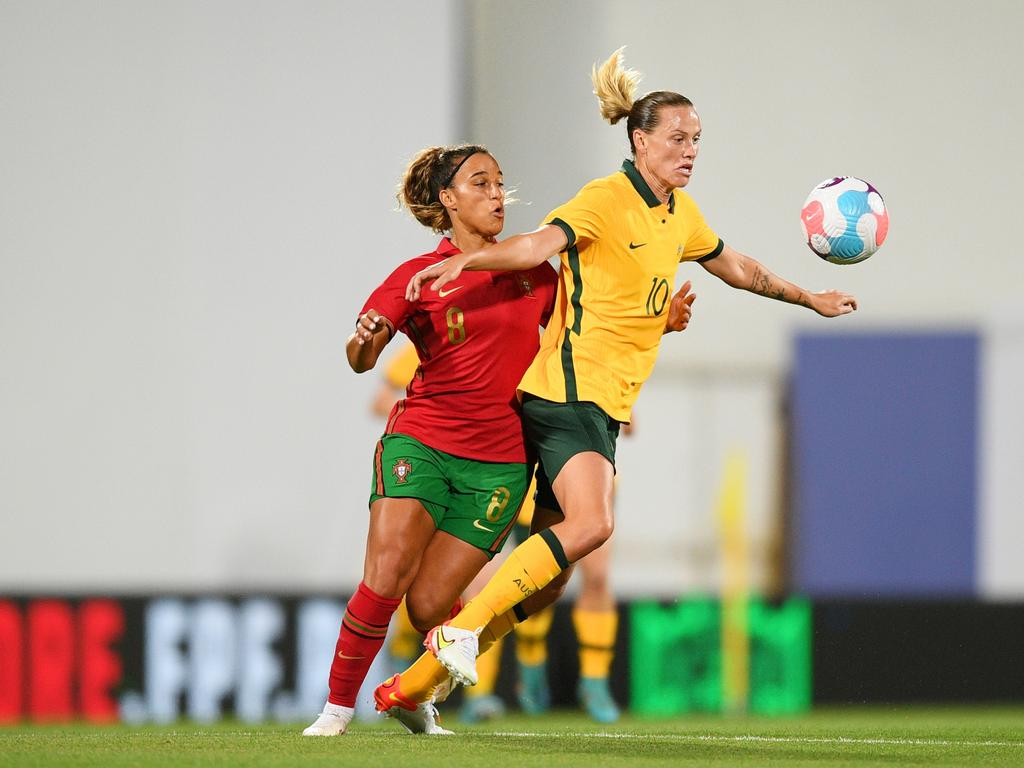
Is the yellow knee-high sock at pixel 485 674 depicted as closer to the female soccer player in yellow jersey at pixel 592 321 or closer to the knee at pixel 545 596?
the knee at pixel 545 596

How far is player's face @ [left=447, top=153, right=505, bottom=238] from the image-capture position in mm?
4219

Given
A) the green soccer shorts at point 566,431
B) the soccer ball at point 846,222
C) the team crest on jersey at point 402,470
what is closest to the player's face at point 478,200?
the green soccer shorts at point 566,431

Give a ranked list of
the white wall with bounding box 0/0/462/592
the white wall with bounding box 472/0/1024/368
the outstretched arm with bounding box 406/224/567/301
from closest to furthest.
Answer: the outstretched arm with bounding box 406/224/567/301 → the white wall with bounding box 0/0/462/592 → the white wall with bounding box 472/0/1024/368

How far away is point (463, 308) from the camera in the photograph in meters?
4.10

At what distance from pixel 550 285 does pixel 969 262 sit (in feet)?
19.0

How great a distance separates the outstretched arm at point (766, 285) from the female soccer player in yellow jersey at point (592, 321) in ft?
0.50

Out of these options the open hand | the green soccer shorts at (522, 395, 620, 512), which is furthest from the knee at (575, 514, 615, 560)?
the open hand

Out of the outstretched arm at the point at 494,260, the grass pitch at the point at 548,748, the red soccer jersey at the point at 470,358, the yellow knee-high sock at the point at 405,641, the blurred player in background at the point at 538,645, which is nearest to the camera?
the grass pitch at the point at 548,748

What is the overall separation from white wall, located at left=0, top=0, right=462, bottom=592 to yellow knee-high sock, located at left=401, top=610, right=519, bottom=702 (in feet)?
15.0

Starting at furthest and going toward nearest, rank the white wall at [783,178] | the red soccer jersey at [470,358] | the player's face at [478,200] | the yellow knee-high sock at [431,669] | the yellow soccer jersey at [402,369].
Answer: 1. the white wall at [783,178]
2. the yellow soccer jersey at [402,369]
3. the player's face at [478,200]
4. the red soccer jersey at [470,358]
5. the yellow knee-high sock at [431,669]

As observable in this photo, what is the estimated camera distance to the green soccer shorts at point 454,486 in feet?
13.1

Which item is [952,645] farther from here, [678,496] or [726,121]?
[726,121]

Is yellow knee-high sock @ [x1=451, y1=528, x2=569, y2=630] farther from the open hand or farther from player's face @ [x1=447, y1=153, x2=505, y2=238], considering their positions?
player's face @ [x1=447, y1=153, x2=505, y2=238]

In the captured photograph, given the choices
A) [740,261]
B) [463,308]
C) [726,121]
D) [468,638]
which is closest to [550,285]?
[463,308]
